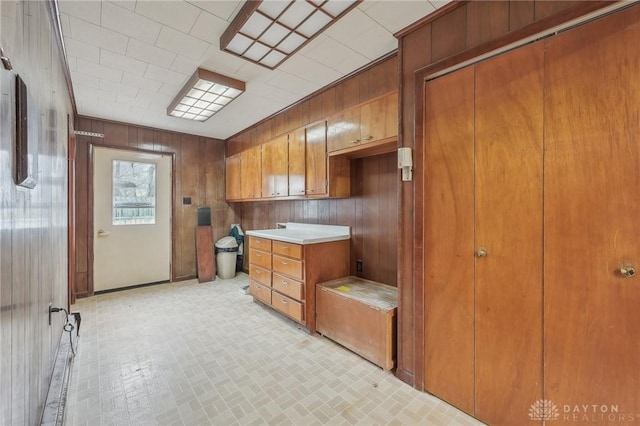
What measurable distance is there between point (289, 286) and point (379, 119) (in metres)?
1.91

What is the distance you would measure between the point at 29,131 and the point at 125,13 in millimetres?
1236

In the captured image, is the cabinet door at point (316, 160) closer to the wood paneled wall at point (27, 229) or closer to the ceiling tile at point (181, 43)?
the ceiling tile at point (181, 43)

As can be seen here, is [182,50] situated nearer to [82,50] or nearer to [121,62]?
[121,62]

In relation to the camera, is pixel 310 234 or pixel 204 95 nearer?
pixel 204 95

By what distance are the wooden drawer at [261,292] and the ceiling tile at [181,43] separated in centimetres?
253

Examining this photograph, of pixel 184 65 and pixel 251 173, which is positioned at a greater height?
pixel 184 65

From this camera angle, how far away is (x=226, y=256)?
4805mm

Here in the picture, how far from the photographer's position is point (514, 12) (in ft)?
4.82

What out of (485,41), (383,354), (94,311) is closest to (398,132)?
(485,41)

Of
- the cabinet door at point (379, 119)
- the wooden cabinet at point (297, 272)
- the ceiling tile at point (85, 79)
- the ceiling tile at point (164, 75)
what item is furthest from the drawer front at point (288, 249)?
the ceiling tile at point (85, 79)

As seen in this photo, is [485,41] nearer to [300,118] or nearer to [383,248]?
[383,248]

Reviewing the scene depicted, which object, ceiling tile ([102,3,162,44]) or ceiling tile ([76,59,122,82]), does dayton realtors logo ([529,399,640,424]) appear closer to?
ceiling tile ([102,3,162,44])

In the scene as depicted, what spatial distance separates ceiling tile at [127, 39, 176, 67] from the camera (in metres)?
2.15

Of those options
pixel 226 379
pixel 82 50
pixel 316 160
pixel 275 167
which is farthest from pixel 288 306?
pixel 82 50
